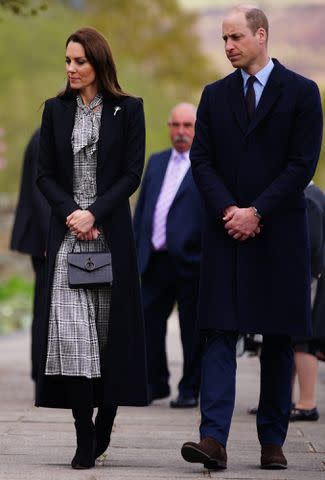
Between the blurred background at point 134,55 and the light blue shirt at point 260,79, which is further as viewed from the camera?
the blurred background at point 134,55

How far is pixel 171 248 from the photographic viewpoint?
10.2m

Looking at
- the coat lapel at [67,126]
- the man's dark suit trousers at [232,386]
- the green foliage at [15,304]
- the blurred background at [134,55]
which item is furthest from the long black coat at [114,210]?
the blurred background at [134,55]

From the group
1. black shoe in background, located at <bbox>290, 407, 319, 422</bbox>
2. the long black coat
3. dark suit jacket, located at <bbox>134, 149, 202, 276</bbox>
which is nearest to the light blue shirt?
the long black coat

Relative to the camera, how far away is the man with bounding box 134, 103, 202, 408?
10258mm

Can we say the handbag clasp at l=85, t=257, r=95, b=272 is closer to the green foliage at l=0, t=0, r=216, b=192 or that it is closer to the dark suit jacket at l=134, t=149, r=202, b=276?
the dark suit jacket at l=134, t=149, r=202, b=276

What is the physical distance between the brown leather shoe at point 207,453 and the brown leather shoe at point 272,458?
0.25 m

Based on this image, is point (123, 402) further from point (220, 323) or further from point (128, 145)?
point (128, 145)

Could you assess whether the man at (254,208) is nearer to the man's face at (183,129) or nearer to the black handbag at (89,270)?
the black handbag at (89,270)

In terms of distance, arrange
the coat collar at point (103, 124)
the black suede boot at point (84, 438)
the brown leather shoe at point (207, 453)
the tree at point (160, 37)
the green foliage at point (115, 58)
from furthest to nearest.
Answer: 1. the tree at point (160, 37)
2. the green foliage at point (115, 58)
3. the coat collar at point (103, 124)
4. the black suede boot at point (84, 438)
5. the brown leather shoe at point (207, 453)

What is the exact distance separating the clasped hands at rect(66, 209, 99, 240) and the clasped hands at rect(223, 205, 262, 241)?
58 centimetres

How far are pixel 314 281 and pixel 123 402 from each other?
2.91 m

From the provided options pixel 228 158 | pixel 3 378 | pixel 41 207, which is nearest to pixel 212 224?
pixel 228 158

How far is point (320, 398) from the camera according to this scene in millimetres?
10859

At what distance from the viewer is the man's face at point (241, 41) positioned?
6.85m
